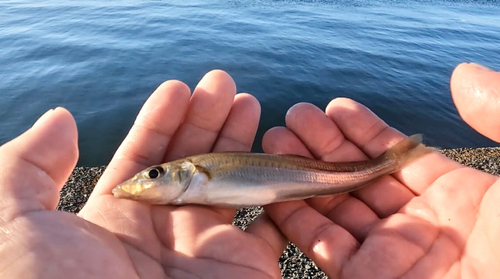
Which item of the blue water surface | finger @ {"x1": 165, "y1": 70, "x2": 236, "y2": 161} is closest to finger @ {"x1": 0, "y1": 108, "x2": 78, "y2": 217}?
finger @ {"x1": 165, "y1": 70, "x2": 236, "y2": 161}

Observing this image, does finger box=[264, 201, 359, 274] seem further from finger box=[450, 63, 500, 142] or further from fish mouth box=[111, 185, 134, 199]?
finger box=[450, 63, 500, 142]

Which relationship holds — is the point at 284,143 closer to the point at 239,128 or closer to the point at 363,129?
the point at 239,128

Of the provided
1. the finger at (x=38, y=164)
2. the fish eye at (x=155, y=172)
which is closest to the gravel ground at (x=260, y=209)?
the fish eye at (x=155, y=172)

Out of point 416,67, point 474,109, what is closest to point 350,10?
point 416,67

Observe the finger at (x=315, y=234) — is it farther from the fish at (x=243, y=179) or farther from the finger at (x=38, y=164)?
the finger at (x=38, y=164)

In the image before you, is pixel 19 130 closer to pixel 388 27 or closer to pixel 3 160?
pixel 3 160
